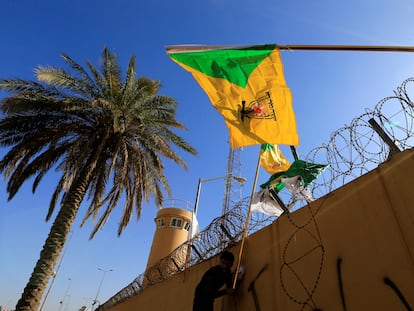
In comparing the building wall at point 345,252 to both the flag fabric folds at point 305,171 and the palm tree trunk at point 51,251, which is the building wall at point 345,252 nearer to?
the flag fabric folds at point 305,171

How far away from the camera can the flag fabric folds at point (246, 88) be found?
4070 mm

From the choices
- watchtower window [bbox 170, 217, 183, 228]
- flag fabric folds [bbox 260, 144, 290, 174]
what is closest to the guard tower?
watchtower window [bbox 170, 217, 183, 228]

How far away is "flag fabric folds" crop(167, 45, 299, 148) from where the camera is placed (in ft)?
13.4

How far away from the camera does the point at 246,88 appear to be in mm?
4223

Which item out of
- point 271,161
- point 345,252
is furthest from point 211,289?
point 271,161

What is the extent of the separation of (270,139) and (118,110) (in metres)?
7.07

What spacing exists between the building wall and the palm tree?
6938 mm

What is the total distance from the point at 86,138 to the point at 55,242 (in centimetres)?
358

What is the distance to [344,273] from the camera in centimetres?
294

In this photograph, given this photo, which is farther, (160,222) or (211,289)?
(160,222)

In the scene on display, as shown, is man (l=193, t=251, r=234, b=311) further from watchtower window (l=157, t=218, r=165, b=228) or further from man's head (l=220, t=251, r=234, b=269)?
watchtower window (l=157, t=218, r=165, b=228)

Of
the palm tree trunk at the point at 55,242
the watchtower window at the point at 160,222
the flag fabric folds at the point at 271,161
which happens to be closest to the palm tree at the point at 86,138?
the palm tree trunk at the point at 55,242

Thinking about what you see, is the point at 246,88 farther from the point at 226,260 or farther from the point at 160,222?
the point at 160,222

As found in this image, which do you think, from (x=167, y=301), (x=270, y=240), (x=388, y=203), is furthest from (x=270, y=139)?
(x=167, y=301)
